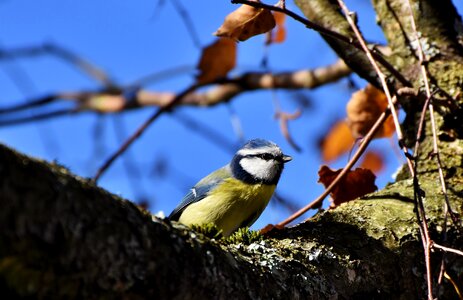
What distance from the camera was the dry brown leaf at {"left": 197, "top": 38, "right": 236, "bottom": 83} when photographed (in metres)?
3.16

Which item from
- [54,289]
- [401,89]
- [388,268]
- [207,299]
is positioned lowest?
[388,268]

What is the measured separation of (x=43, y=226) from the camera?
1.01 meters

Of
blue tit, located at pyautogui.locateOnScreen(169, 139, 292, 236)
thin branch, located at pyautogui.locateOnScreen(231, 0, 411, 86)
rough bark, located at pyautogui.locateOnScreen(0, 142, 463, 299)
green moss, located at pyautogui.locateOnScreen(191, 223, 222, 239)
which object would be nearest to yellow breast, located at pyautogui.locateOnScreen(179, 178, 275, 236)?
blue tit, located at pyautogui.locateOnScreen(169, 139, 292, 236)

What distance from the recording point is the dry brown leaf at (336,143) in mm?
3888

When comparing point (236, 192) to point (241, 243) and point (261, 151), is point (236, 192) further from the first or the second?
point (241, 243)

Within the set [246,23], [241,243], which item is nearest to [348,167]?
[246,23]

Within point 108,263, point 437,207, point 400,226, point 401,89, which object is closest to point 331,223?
point 400,226

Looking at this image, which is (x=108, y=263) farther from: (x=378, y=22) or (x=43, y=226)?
(x=378, y=22)

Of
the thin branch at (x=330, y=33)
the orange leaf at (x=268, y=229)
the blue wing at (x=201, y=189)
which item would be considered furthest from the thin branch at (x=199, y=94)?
the orange leaf at (x=268, y=229)

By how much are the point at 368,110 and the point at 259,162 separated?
747mm

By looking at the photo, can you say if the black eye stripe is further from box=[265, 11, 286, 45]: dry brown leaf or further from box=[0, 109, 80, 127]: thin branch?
box=[0, 109, 80, 127]: thin branch

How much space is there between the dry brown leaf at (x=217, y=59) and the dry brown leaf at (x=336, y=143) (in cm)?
89

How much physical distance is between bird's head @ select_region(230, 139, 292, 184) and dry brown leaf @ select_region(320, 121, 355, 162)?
56 cm

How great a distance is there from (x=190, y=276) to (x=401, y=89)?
1.52m
